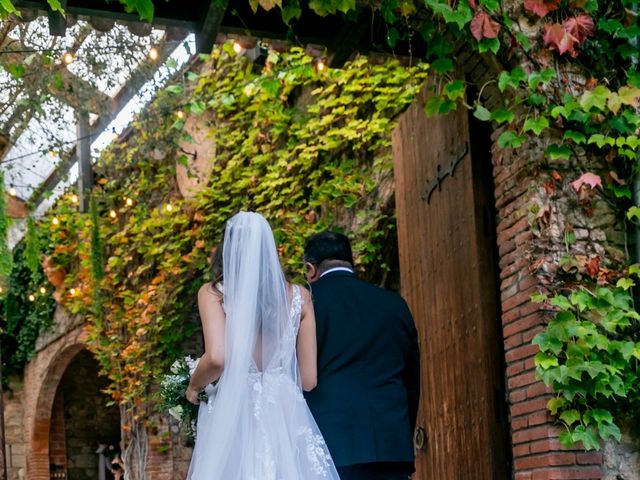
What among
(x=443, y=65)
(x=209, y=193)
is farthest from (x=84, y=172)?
(x=443, y=65)

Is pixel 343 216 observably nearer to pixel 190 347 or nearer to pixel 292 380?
pixel 190 347

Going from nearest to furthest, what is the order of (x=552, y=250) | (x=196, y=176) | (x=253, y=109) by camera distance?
(x=552, y=250) < (x=253, y=109) < (x=196, y=176)

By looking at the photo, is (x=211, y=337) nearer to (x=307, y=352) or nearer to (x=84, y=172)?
(x=307, y=352)

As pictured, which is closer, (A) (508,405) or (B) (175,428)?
(A) (508,405)

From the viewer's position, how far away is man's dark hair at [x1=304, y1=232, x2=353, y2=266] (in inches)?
166

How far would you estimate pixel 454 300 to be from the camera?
5.77m

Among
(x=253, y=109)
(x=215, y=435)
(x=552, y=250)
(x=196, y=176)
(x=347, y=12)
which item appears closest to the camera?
(x=215, y=435)

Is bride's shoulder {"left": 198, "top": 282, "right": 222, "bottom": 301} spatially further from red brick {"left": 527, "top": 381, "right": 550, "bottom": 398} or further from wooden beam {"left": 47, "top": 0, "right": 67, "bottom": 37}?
wooden beam {"left": 47, "top": 0, "right": 67, "bottom": 37}

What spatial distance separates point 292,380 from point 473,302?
6.12 feet

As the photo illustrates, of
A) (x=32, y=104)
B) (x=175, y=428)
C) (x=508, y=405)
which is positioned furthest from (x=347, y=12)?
(x=175, y=428)

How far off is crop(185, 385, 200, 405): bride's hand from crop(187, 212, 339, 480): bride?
0.8 inches

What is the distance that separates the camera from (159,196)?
40.2 feet

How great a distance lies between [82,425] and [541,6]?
14.1m

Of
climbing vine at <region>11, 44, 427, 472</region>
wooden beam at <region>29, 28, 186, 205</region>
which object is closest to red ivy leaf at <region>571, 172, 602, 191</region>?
climbing vine at <region>11, 44, 427, 472</region>
